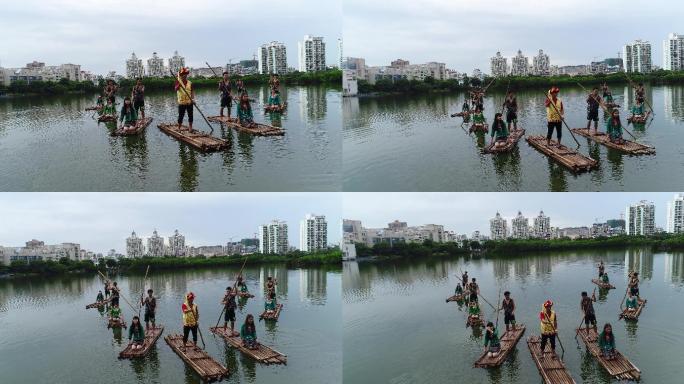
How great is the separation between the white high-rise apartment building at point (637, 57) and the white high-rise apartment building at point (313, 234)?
260 inches

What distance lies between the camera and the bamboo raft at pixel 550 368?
259 inches

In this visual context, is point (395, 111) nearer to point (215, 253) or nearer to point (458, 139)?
point (458, 139)

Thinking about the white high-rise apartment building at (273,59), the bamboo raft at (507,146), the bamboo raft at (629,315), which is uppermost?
the white high-rise apartment building at (273,59)

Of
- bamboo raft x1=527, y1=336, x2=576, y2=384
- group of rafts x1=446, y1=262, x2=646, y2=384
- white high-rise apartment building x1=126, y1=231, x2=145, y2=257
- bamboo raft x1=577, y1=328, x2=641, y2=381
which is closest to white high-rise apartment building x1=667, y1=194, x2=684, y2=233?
group of rafts x1=446, y1=262, x2=646, y2=384

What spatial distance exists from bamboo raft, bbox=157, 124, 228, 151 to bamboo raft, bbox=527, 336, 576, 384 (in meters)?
4.90

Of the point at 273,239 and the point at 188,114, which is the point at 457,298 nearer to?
the point at 273,239

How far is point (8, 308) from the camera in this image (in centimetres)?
1212

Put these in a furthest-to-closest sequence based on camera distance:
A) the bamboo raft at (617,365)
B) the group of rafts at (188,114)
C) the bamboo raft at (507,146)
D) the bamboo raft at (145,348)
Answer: the bamboo raft at (507,146) → the group of rafts at (188,114) → the bamboo raft at (145,348) → the bamboo raft at (617,365)

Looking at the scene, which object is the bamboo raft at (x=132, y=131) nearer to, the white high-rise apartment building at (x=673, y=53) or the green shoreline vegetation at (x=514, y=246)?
the green shoreline vegetation at (x=514, y=246)

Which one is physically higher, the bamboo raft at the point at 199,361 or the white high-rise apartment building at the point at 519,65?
the white high-rise apartment building at the point at 519,65

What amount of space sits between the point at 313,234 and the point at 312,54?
4297mm

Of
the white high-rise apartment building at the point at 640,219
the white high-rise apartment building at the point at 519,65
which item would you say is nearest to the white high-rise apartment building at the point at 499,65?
the white high-rise apartment building at the point at 519,65

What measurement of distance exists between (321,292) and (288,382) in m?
4.28

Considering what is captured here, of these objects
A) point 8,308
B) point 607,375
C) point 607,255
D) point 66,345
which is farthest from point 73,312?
point 607,255
